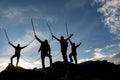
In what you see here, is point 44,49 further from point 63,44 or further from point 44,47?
point 63,44

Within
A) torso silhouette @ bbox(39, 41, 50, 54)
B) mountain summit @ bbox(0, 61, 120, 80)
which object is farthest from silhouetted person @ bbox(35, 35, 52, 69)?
mountain summit @ bbox(0, 61, 120, 80)

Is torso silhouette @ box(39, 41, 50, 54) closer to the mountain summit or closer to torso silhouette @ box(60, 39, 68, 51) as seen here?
torso silhouette @ box(60, 39, 68, 51)

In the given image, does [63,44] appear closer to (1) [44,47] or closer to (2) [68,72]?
(1) [44,47]

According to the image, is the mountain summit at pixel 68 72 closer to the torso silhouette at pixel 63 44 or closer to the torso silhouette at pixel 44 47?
the torso silhouette at pixel 44 47

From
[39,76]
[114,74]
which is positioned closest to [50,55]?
[39,76]

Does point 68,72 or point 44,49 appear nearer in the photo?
point 68,72

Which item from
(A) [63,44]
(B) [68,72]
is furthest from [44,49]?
(B) [68,72]

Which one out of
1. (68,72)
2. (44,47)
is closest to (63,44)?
(44,47)

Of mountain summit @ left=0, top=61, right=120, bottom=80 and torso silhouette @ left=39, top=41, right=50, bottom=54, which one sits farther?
torso silhouette @ left=39, top=41, right=50, bottom=54

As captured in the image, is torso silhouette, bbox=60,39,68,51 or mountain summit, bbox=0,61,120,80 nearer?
mountain summit, bbox=0,61,120,80

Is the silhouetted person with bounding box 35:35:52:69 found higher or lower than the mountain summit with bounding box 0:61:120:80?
higher

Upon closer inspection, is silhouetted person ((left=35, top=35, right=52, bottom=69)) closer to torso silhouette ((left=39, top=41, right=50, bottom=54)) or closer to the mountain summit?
torso silhouette ((left=39, top=41, right=50, bottom=54))

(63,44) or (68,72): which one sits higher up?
(63,44)

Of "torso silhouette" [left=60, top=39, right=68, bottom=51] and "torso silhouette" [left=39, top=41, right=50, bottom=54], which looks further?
"torso silhouette" [left=60, top=39, right=68, bottom=51]
